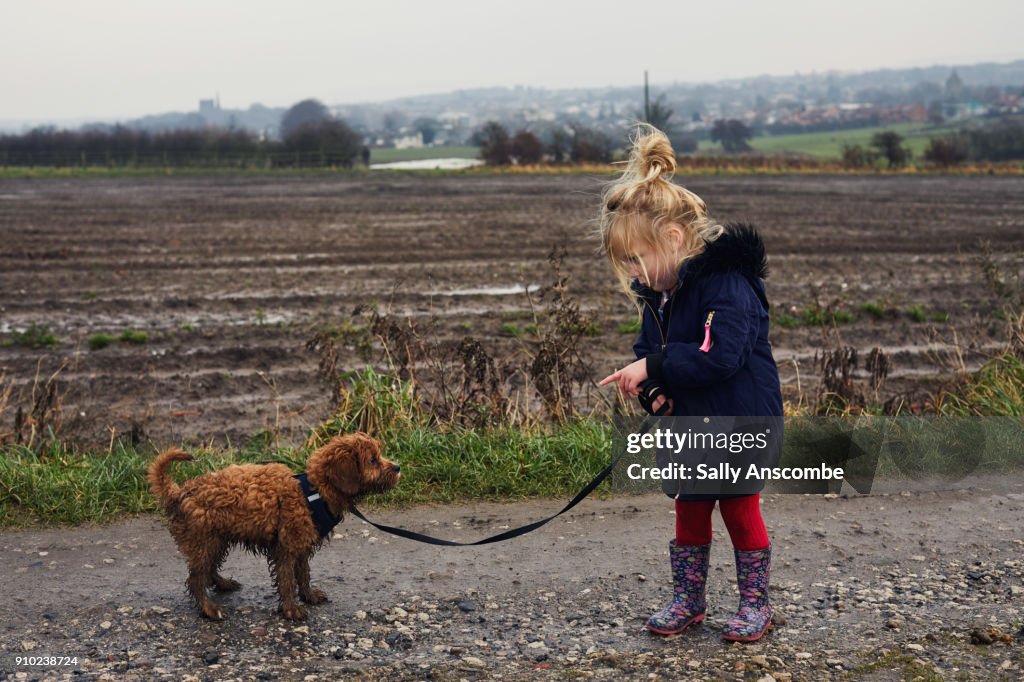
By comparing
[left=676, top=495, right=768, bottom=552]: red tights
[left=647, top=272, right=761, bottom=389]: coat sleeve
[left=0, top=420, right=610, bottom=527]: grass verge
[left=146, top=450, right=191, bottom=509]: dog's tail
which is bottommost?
[left=0, top=420, right=610, bottom=527]: grass verge

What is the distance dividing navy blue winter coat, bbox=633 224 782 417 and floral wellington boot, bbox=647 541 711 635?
662 mm

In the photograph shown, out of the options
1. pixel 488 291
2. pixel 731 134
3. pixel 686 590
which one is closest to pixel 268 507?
pixel 686 590

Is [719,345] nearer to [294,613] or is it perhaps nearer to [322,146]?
[294,613]

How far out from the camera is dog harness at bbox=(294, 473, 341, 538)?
4738mm

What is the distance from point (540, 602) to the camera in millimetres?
4898

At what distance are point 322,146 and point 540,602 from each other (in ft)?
166

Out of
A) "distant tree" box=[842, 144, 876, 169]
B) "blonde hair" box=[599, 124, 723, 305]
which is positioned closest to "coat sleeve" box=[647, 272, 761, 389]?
"blonde hair" box=[599, 124, 723, 305]

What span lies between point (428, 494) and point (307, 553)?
169 centimetres

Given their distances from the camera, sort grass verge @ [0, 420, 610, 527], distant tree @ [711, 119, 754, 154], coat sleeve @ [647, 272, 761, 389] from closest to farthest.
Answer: coat sleeve @ [647, 272, 761, 389] → grass verge @ [0, 420, 610, 527] → distant tree @ [711, 119, 754, 154]

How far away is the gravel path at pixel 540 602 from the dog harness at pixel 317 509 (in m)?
0.40

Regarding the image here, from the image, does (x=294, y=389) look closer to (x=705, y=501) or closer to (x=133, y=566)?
(x=133, y=566)

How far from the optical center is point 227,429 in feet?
29.0

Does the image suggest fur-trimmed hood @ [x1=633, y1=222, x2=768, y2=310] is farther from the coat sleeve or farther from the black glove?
the black glove

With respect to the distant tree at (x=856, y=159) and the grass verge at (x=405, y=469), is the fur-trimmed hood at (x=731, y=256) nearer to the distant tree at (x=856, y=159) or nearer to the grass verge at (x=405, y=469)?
the grass verge at (x=405, y=469)
